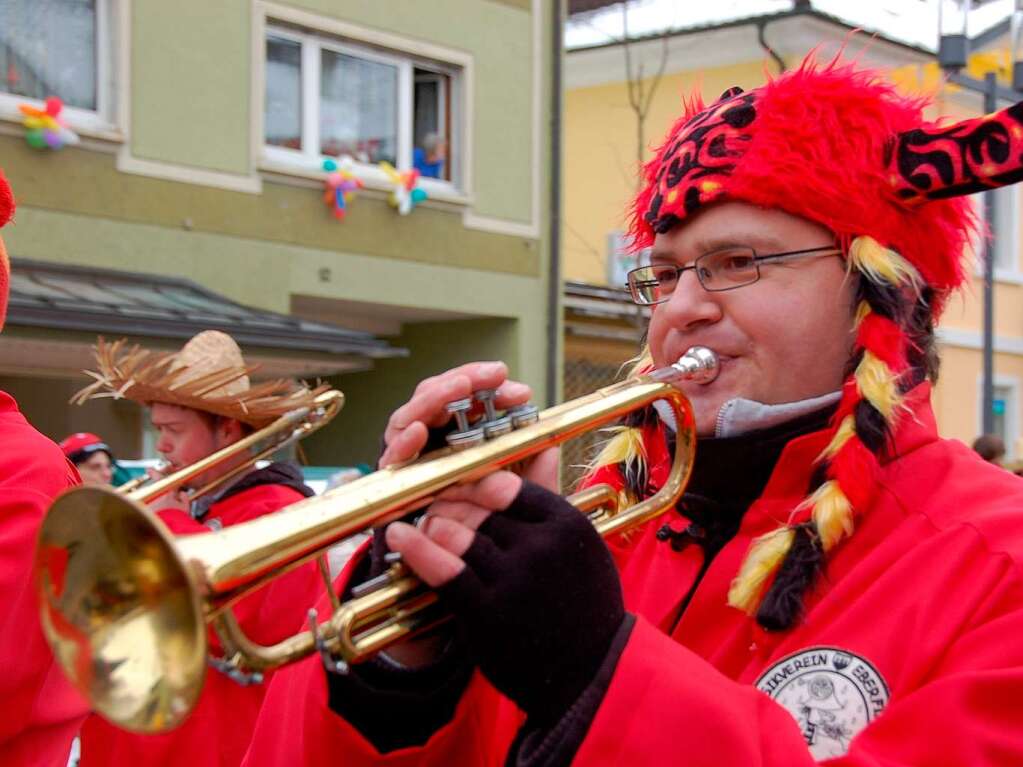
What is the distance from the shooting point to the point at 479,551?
58.1 inches

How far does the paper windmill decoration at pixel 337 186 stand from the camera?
34.8 feet

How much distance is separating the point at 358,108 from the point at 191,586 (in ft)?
33.5

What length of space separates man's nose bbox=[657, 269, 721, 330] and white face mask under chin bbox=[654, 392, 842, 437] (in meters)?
0.13

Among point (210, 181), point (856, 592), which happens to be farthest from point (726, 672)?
point (210, 181)

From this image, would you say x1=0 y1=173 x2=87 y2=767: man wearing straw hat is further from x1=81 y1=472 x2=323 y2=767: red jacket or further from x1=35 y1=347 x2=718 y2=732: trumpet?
x1=35 y1=347 x2=718 y2=732: trumpet

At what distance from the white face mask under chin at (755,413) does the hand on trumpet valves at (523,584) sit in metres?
0.44

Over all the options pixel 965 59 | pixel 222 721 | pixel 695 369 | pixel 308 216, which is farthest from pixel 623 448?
pixel 308 216

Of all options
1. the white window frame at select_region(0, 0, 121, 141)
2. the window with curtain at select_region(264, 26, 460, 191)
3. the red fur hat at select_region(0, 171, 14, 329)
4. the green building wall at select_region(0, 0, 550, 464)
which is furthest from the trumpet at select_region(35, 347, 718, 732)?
the window with curtain at select_region(264, 26, 460, 191)

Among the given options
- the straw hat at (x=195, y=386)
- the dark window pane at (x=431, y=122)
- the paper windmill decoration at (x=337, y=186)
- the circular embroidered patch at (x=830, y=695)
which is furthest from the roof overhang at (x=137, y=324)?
the circular embroidered patch at (x=830, y=695)

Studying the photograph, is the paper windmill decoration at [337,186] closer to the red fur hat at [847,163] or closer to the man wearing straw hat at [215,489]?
the man wearing straw hat at [215,489]

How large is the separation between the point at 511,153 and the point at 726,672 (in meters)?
10.5

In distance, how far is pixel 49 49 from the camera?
30.6ft

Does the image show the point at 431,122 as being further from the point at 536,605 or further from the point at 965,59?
the point at 536,605

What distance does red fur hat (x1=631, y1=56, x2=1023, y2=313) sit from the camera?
188 centimetres
